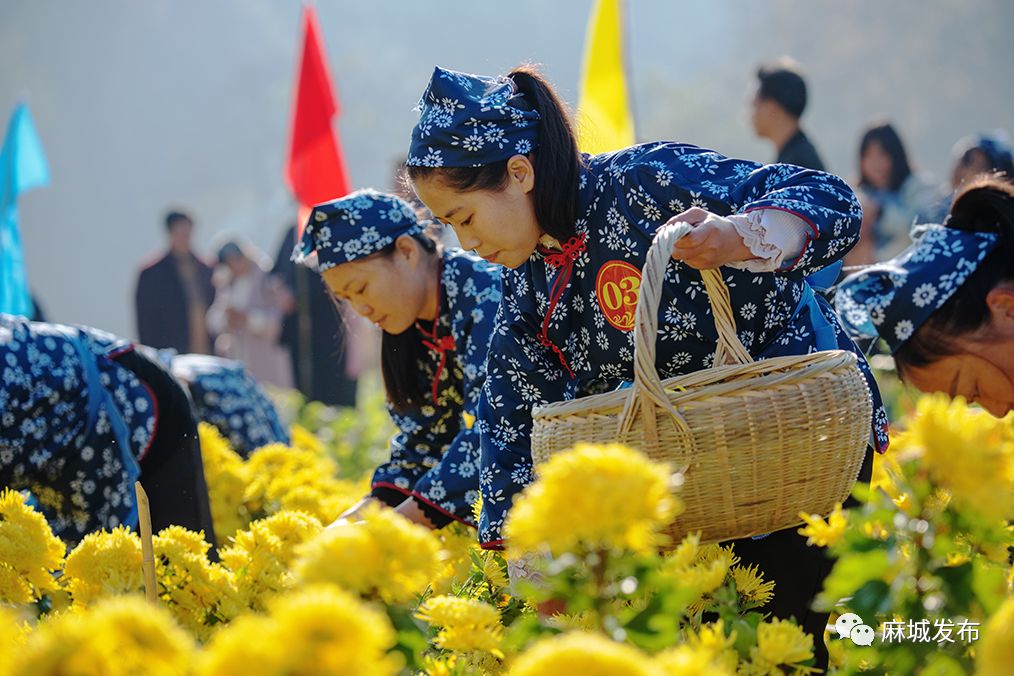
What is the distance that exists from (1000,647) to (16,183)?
707 cm

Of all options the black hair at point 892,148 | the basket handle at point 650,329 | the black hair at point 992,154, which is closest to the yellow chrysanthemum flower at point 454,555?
the basket handle at point 650,329

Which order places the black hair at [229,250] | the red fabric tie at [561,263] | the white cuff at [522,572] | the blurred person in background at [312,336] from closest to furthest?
the white cuff at [522,572] < the red fabric tie at [561,263] < the blurred person in background at [312,336] < the black hair at [229,250]

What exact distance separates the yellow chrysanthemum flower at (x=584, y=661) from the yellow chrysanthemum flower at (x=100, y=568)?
4.23 feet

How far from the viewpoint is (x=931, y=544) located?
1.32 metres

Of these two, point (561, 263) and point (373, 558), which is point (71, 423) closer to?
point (561, 263)

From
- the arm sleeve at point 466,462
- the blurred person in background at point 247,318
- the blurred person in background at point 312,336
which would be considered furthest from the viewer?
the blurred person in background at point 247,318

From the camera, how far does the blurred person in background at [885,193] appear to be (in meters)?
6.40

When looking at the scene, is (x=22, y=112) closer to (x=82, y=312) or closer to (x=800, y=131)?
(x=800, y=131)

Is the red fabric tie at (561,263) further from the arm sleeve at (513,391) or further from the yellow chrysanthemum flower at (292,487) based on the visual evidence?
the yellow chrysanthemum flower at (292,487)

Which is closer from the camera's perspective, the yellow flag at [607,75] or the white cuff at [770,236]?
the white cuff at [770,236]

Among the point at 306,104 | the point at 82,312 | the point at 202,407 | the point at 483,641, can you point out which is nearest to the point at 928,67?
the point at 82,312

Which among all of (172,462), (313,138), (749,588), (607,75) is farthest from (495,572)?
(313,138)

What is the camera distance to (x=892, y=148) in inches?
252

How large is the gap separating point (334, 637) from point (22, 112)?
6872 mm
